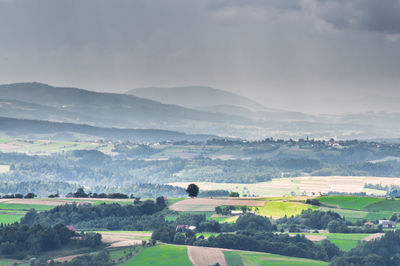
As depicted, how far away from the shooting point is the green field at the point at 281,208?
142500 mm

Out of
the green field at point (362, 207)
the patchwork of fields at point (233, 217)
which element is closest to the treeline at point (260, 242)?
the patchwork of fields at point (233, 217)

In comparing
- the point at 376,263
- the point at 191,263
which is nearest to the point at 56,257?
the point at 191,263

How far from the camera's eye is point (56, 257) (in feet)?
334

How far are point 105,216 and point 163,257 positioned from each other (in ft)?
150

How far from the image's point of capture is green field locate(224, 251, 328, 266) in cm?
9962

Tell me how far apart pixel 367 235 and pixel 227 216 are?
30743 millimetres

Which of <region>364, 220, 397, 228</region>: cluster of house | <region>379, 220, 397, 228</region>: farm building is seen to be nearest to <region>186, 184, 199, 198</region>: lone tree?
<region>364, 220, 397, 228</region>: cluster of house

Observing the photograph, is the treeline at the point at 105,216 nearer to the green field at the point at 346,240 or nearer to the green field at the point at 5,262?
the green field at the point at 346,240

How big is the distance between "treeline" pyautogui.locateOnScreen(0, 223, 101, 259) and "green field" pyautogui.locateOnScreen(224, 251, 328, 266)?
17763mm

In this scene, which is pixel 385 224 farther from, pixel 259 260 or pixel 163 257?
pixel 163 257

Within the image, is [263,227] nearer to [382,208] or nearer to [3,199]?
[382,208]

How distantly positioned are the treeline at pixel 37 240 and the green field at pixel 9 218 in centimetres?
2102

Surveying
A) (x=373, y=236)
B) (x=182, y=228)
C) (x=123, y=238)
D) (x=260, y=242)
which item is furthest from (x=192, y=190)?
(x=260, y=242)

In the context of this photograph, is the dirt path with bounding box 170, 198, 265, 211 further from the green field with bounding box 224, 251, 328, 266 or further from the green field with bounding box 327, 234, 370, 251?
the green field with bounding box 224, 251, 328, 266
